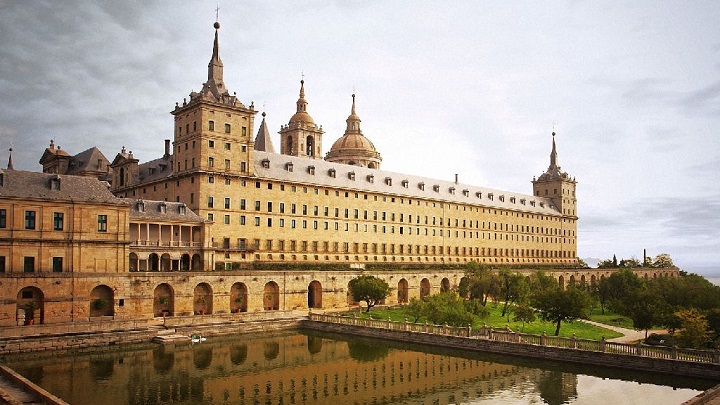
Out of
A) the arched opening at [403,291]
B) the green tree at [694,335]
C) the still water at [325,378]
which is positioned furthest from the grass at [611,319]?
the still water at [325,378]

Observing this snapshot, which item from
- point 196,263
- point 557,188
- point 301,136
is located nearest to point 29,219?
point 196,263

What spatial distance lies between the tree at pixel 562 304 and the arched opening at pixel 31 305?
127 ft

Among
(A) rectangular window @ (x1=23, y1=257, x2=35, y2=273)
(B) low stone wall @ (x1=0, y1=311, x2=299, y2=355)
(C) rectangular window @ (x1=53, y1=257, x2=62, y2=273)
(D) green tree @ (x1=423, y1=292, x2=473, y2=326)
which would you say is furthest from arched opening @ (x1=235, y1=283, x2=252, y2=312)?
(D) green tree @ (x1=423, y1=292, x2=473, y2=326)

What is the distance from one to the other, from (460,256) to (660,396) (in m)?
67.3

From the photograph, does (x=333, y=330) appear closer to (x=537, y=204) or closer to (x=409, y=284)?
(x=409, y=284)

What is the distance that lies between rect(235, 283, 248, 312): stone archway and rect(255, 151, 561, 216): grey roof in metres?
16.2

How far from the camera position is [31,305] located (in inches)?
1786

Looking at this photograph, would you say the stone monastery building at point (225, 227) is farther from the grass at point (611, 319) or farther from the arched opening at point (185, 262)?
the grass at point (611, 319)

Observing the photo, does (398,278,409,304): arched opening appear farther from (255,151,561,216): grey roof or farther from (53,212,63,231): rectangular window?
(53,212,63,231): rectangular window

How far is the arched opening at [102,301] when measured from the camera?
48719 mm

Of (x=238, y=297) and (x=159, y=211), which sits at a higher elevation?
(x=159, y=211)

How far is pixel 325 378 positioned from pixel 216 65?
148 feet

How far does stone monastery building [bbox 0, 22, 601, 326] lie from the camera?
4781 centimetres

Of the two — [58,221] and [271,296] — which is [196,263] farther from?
[58,221]
